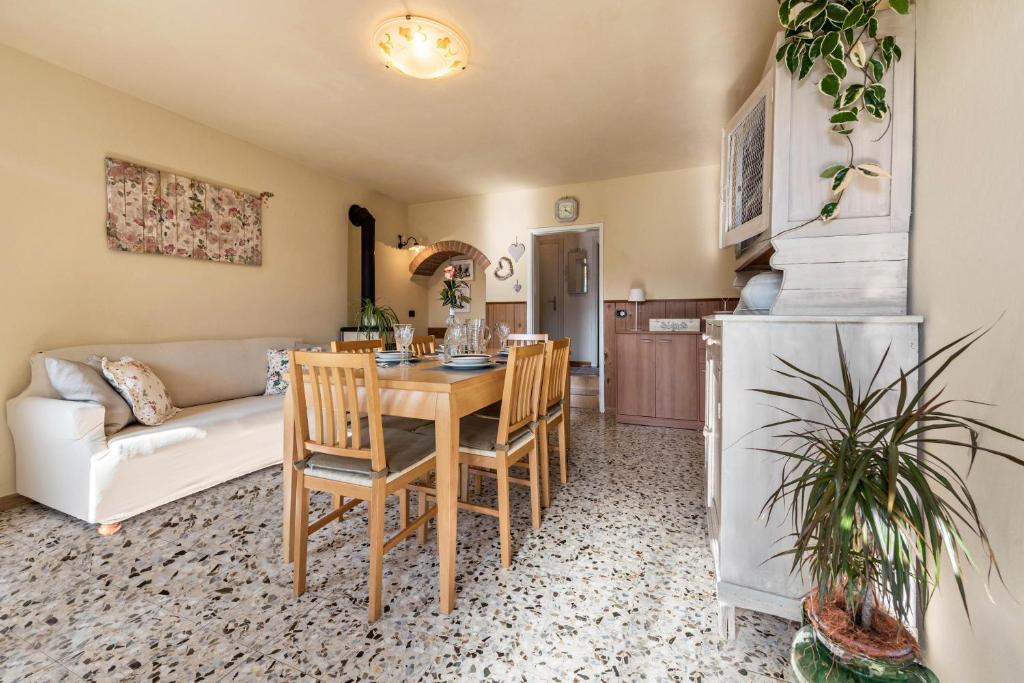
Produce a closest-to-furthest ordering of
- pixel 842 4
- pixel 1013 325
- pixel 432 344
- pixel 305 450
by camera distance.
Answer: pixel 1013 325 → pixel 842 4 → pixel 305 450 → pixel 432 344

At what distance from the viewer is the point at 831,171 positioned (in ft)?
4.34

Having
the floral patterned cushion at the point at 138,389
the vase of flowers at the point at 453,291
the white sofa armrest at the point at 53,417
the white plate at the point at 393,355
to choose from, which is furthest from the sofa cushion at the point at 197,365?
the vase of flowers at the point at 453,291

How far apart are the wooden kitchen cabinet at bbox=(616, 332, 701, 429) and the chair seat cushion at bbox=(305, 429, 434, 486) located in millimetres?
2823

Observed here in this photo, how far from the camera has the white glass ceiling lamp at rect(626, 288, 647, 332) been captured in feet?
14.8

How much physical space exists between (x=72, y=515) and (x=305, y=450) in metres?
1.69

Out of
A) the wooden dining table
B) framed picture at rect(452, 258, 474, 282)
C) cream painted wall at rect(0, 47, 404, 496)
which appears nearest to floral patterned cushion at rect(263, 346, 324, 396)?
cream painted wall at rect(0, 47, 404, 496)

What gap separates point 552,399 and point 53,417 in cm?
270

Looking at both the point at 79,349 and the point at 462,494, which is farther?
the point at 79,349

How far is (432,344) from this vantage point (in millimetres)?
3330

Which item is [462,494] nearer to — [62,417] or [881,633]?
[881,633]

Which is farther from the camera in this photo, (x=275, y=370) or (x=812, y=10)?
(x=275, y=370)

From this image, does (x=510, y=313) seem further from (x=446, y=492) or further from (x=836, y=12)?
(x=836, y=12)

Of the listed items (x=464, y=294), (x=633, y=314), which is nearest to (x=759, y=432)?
(x=633, y=314)

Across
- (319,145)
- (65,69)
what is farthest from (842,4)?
(65,69)
